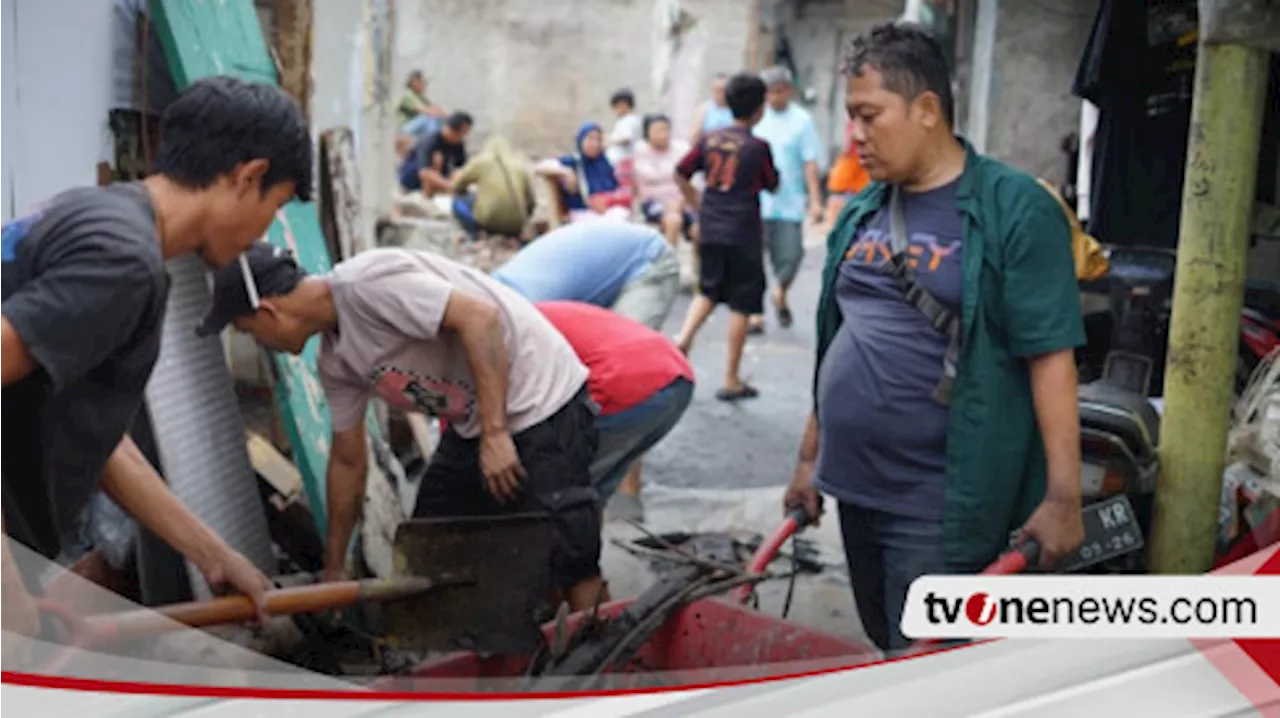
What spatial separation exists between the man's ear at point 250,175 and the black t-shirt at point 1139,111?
1265 millimetres

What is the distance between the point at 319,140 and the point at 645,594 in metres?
1.47

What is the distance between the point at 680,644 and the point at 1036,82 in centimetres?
111

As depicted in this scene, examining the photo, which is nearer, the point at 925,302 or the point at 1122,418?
the point at 925,302

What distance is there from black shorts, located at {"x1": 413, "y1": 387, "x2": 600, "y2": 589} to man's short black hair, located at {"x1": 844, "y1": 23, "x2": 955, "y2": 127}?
83 cm

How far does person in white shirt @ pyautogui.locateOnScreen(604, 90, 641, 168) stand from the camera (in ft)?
26.0

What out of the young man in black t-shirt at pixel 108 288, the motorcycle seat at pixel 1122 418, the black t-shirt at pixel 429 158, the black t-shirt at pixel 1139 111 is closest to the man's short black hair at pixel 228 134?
the young man in black t-shirt at pixel 108 288

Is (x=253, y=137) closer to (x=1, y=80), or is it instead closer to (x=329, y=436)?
(x=1, y=80)

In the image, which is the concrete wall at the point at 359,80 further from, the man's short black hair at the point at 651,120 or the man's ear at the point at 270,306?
the man's short black hair at the point at 651,120

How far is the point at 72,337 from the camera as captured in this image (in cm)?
135

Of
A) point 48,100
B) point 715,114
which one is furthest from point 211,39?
point 715,114

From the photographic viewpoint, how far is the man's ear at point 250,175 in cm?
156

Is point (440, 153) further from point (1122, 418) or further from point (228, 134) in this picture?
point (228, 134)

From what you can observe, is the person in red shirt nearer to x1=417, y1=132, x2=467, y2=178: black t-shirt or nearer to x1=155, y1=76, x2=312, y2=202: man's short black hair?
x1=155, y1=76, x2=312, y2=202: man's short black hair

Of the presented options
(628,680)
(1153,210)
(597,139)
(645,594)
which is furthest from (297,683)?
(597,139)
